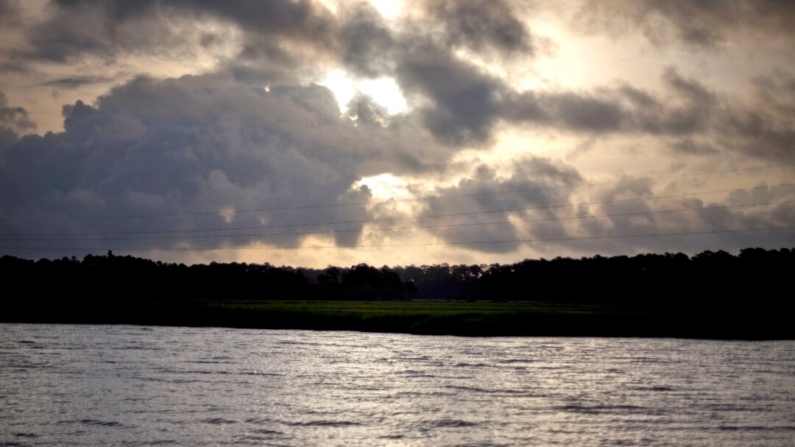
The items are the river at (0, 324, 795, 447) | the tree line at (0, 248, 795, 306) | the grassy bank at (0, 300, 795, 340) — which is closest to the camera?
the river at (0, 324, 795, 447)

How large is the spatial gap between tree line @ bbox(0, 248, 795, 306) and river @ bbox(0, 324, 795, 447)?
156 feet

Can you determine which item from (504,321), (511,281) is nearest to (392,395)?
(504,321)

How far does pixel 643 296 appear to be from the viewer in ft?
391

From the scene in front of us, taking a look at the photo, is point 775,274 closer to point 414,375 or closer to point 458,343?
point 458,343

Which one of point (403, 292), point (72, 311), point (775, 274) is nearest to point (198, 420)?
point (72, 311)

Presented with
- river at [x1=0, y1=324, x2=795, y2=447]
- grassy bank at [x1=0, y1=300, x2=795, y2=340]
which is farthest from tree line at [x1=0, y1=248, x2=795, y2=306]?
river at [x1=0, y1=324, x2=795, y2=447]

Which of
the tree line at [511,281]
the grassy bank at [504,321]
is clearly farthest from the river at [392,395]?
the tree line at [511,281]

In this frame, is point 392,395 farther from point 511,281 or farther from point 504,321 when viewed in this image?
point 511,281

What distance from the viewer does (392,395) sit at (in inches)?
1441

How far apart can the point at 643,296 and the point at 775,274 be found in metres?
19.6

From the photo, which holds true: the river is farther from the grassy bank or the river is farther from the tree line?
the tree line

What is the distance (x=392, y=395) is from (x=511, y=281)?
4696 inches

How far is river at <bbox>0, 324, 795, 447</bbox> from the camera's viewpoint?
26.9m

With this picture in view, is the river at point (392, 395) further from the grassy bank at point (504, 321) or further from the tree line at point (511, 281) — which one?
the tree line at point (511, 281)
